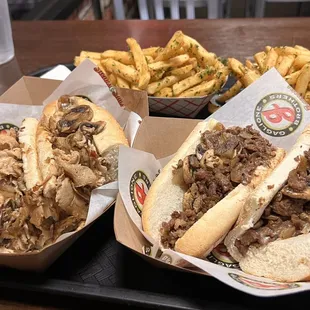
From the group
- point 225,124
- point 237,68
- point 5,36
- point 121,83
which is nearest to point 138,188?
point 225,124

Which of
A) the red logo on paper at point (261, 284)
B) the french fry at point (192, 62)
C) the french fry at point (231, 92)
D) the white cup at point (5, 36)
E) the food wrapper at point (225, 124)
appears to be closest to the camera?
the red logo on paper at point (261, 284)

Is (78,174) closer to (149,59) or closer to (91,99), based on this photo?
(91,99)

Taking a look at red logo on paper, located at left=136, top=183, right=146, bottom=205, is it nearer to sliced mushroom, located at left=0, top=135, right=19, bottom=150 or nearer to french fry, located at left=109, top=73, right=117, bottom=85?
sliced mushroom, located at left=0, top=135, right=19, bottom=150

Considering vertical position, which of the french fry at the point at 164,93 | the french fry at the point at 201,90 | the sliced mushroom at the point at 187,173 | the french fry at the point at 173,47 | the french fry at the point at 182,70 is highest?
the french fry at the point at 173,47

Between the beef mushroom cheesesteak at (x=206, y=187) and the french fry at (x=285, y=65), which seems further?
the french fry at (x=285, y=65)

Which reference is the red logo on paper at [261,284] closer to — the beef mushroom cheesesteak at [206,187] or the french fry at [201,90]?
the beef mushroom cheesesteak at [206,187]

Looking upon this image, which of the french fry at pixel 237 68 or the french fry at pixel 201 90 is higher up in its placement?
the french fry at pixel 237 68

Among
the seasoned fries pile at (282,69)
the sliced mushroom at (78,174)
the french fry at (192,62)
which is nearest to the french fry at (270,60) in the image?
the seasoned fries pile at (282,69)
